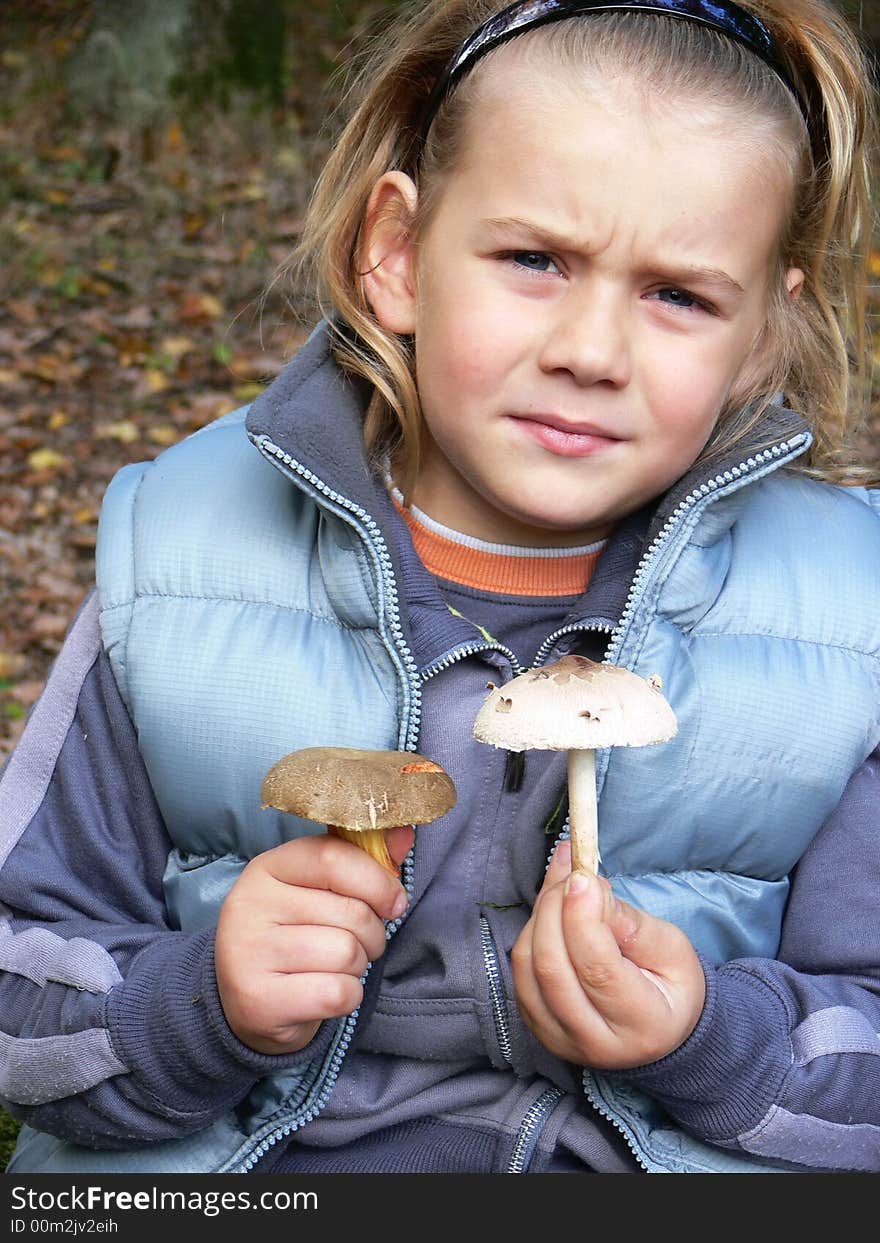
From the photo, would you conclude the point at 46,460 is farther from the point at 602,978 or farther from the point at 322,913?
the point at 602,978

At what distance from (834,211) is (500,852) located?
156 centimetres

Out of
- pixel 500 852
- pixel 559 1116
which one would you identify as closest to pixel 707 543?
pixel 500 852

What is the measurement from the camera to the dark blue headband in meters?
2.75

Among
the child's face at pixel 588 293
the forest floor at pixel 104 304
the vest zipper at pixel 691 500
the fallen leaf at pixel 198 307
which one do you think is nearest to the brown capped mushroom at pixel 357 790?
the vest zipper at pixel 691 500

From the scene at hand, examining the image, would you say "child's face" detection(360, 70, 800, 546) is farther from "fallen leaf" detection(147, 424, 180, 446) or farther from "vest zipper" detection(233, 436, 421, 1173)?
"fallen leaf" detection(147, 424, 180, 446)

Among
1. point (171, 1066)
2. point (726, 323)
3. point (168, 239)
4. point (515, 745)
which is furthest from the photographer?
point (168, 239)

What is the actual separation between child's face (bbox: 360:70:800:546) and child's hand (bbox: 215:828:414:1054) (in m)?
0.85

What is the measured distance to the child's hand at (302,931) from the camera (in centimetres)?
231

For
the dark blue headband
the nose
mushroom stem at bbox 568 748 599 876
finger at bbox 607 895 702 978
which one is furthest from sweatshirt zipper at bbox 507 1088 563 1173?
the dark blue headband

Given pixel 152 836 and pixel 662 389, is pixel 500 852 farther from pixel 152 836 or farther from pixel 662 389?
pixel 662 389

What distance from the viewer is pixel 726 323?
2.71m

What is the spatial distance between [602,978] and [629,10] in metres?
1.88

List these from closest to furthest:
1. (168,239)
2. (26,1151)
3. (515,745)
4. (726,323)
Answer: (515,745)
(726,323)
(26,1151)
(168,239)

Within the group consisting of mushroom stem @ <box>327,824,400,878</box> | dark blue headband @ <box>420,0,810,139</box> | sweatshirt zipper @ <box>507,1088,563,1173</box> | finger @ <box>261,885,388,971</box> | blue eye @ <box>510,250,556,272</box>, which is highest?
dark blue headband @ <box>420,0,810,139</box>
